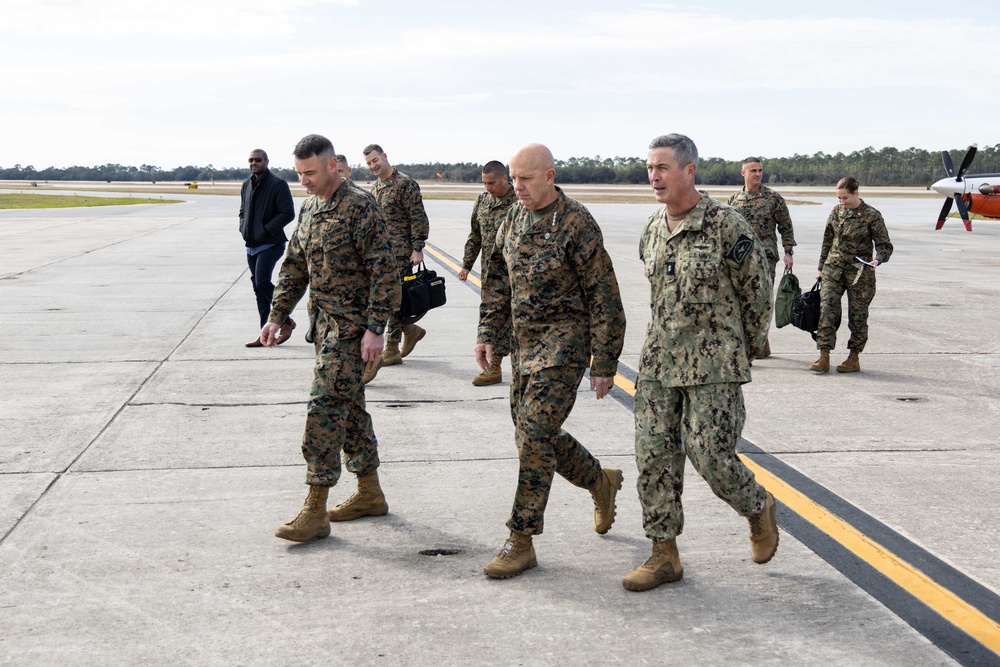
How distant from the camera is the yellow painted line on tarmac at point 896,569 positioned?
383 cm

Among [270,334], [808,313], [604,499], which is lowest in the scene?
[604,499]

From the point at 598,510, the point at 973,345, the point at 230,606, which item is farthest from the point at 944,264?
the point at 230,606

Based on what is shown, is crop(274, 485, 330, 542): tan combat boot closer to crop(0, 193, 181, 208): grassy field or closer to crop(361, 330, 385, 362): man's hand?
crop(361, 330, 385, 362): man's hand

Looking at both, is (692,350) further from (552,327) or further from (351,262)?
(351,262)

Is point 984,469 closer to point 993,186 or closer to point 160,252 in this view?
point 160,252

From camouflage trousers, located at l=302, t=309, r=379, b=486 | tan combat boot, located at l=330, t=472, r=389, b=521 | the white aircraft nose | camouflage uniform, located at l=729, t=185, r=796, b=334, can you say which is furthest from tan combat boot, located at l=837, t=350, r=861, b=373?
the white aircraft nose

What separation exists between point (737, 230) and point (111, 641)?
293 cm

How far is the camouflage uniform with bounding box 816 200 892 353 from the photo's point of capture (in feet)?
30.1

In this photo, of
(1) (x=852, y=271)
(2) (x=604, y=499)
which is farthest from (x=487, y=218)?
(2) (x=604, y=499)

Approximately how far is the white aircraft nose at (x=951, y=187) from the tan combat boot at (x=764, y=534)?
3256cm

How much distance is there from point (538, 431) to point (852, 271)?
19.3 ft

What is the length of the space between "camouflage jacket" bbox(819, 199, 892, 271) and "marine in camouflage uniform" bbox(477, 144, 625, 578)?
5.43m

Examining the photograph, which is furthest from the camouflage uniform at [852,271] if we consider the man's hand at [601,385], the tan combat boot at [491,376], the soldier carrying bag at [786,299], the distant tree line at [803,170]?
the distant tree line at [803,170]

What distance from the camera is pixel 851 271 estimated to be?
30.4 feet
